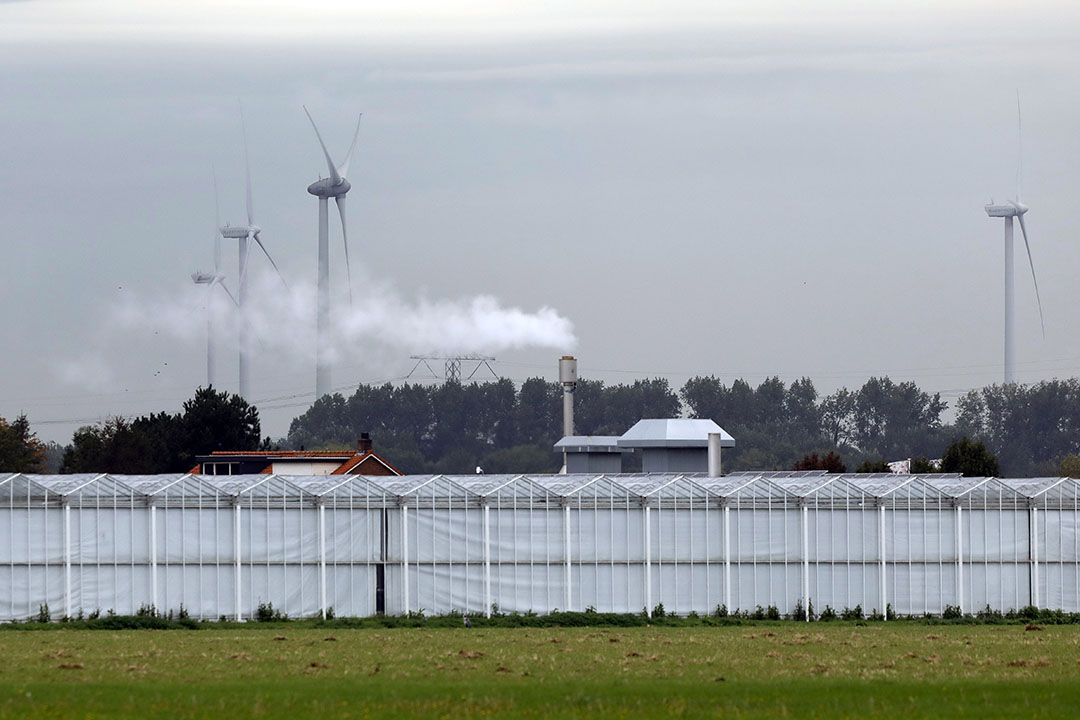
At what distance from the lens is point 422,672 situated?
3638 centimetres

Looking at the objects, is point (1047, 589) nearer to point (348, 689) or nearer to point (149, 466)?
point (348, 689)

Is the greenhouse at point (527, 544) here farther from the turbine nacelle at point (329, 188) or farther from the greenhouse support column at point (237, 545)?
the turbine nacelle at point (329, 188)

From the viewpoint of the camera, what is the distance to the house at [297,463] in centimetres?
10906

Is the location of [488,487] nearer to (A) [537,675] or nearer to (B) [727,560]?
(B) [727,560]

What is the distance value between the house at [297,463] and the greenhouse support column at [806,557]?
46886 mm

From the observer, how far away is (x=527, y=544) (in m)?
63.2

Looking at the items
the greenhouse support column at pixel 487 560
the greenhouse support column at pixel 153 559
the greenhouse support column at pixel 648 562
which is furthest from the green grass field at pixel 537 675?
the greenhouse support column at pixel 648 562

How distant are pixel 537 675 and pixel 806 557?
30650 mm

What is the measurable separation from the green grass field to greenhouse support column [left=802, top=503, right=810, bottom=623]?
1155 cm

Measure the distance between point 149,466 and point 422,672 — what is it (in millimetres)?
109770

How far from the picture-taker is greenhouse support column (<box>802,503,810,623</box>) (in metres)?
64.2

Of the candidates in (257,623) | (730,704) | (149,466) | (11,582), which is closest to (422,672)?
(730,704)

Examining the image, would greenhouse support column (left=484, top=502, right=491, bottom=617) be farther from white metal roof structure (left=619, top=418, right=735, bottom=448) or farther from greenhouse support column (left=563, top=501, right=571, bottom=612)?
white metal roof structure (left=619, top=418, right=735, bottom=448)

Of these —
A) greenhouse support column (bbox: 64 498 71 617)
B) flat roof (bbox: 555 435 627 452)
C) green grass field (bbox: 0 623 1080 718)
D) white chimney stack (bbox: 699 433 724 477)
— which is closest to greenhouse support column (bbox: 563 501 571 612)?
green grass field (bbox: 0 623 1080 718)
